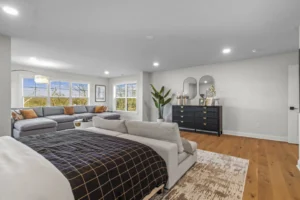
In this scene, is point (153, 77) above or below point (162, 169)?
above

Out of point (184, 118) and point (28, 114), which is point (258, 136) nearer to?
point (184, 118)

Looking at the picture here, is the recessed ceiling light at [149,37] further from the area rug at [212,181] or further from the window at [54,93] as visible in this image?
→ the window at [54,93]

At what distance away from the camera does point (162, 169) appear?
173 centimetres

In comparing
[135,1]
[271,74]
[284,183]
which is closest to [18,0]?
[135,1]

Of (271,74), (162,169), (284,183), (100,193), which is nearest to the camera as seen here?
(100,193)

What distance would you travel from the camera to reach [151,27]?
2.53 m

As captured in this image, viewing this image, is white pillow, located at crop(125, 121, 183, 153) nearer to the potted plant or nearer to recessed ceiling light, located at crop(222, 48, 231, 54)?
recessed ceiling light, located at crop(222, 48, 231, 54)

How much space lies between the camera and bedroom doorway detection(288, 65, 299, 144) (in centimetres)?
369

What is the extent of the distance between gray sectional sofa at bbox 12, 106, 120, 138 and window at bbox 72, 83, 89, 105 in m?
0.59

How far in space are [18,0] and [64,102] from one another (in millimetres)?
5275

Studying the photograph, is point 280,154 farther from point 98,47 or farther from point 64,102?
point 64,102

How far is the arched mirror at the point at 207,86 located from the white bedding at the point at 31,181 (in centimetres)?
493

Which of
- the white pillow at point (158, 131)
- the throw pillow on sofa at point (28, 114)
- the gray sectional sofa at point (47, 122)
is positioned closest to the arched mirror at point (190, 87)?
the gray sectional sofa at point (47, 122)

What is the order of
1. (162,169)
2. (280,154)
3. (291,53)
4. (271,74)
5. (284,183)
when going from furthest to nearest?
(271,74), (291,53), (280,154), (284,183), (162,169)
